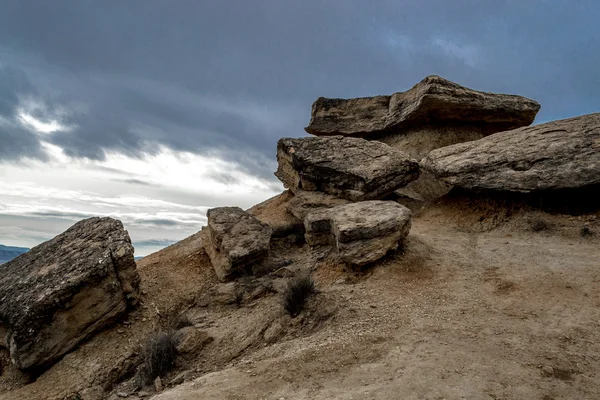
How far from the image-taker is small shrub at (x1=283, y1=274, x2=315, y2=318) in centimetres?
865

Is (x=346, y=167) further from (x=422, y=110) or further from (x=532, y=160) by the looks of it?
(x=532, y=160)

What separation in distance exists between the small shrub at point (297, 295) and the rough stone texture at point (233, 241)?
2.82m

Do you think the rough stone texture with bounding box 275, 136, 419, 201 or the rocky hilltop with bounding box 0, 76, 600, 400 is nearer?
the rocky hilltop with bounding box 0, 76, 600, 400

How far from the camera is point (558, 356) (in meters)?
5.67

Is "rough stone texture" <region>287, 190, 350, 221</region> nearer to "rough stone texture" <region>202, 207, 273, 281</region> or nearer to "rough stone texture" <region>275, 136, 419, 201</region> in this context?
"rough stone texture" <region>275, 136, 419, 201</region>

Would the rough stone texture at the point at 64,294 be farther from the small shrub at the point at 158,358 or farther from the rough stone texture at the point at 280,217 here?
the rough stone texture at the point at 280,217

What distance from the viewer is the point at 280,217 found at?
645 inches

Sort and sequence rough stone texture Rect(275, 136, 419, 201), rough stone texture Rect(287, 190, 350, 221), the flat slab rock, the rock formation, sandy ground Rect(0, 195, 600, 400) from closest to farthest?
sandy ground Rect(0, 195, 600, 400) < the flat slab rock < rough stone texture Rect(275, 136, 419, 201) < rough stone texture Rect(287, 190, 350, 221) < the rock formation

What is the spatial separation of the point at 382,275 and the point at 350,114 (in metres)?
13.9

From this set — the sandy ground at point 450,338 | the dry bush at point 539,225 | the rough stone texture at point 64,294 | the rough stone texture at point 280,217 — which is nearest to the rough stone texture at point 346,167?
the rough stone texture at point 280,217

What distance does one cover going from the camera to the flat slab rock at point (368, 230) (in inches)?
394

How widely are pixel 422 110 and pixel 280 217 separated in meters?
8.69

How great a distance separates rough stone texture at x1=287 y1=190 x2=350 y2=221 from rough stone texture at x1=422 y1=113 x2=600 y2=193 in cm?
405

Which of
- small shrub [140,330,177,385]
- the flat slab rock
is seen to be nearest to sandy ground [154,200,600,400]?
the flat slab rock
